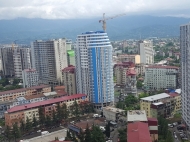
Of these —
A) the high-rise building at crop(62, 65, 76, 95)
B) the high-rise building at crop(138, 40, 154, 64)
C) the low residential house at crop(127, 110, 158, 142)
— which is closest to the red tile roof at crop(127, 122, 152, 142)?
the low residential house at crop(127, 110, 158, 142)

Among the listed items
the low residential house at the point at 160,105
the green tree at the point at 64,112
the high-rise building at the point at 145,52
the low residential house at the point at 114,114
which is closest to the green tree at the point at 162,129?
the low residential house at the point at 160,105

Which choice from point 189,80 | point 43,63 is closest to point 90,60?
point 189,80

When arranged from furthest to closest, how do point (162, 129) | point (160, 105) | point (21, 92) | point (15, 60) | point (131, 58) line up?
point (131, 58), point (15, 60), point (21, 92), point (160, 105), point (162, 129)

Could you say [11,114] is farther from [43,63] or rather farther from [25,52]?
[25,52]

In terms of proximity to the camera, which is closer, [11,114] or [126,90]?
[11,114]

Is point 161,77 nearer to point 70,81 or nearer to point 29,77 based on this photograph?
point 70,81

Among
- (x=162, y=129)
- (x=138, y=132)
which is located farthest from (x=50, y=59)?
(x=138, y=132)
